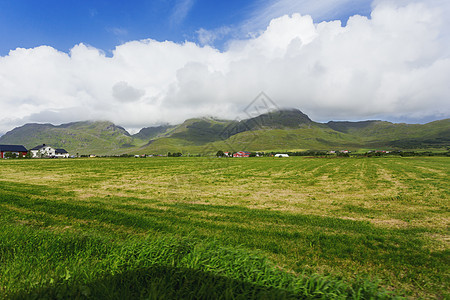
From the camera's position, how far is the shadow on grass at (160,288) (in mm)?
2881

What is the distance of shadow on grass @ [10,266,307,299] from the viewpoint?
9.45 ft

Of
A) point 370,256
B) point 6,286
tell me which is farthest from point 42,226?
point 370,256

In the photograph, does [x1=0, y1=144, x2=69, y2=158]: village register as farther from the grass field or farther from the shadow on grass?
the shadow on grass

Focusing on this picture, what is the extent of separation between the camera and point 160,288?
3.02 m

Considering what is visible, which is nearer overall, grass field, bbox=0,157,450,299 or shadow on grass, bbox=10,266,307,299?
shadow on grass, bbox=10,266,307,299

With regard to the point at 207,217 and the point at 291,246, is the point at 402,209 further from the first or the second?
the point at 207,217

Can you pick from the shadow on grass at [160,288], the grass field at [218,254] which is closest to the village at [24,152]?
the grass field at [218,254]

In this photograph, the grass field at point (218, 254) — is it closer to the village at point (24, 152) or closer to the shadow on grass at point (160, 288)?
the shadow on grass at point (160, 288)

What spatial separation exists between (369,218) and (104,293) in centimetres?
1287

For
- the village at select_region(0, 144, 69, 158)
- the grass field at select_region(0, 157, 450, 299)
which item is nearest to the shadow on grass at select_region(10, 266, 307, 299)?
the grass field at select_region(0, 157, 450, 299)

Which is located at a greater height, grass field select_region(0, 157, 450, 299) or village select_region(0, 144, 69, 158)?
village select_region(0, 144, 69, 158)

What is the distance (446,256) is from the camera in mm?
6469

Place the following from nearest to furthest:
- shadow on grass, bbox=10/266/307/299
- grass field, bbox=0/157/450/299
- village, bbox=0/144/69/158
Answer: shadow on grass, bbox=10/266/307/299 → grass field, bbox=0/157/450/299 → village, bbox=0/144/69/158

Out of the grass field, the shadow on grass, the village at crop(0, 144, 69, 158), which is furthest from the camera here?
the village at crop(0, 144, 69, 158)
